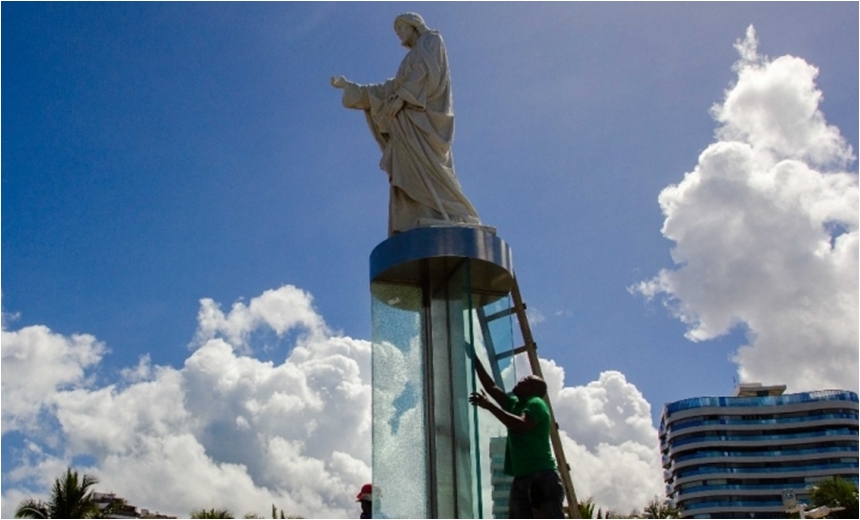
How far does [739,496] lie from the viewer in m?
109

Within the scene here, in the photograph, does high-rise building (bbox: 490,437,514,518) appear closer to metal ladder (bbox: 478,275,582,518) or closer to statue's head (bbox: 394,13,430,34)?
metal ladder (bbox: 478,275,582,518)

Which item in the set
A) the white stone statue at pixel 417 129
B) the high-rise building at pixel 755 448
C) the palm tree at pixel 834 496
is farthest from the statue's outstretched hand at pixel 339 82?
the high-rise building at pixel 755 448

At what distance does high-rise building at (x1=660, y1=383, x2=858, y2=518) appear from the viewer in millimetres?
108500

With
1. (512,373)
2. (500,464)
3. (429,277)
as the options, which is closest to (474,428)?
(500,464)

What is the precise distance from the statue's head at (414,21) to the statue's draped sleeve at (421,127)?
0.49 ft

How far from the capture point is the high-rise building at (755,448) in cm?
10850

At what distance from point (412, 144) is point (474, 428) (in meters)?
3.95

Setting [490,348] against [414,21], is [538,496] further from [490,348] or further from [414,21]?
[414,21]

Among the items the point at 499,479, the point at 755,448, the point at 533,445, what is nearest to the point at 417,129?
the point at 499,479

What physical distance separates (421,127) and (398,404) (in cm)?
370

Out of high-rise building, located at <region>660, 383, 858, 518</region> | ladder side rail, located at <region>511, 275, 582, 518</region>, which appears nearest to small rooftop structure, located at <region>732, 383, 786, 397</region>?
high-rise building, located at <region>660, 383, 858, 518</region>

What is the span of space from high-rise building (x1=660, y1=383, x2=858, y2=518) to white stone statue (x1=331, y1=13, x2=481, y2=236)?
10408 cm

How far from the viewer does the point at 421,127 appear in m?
12.4

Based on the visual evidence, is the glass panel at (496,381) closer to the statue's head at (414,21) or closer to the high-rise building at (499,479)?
the high-rise building at (499,479)
